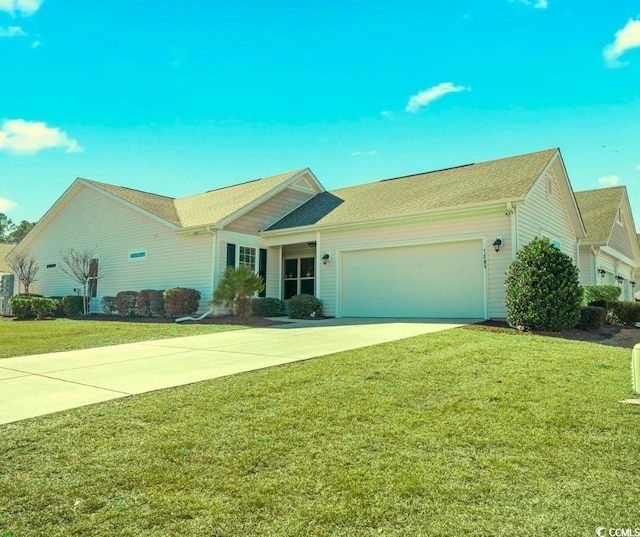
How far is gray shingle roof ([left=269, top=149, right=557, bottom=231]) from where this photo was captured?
12.8 metres

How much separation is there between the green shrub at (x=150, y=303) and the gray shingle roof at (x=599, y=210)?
56.1 feet

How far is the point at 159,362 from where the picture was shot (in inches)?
263

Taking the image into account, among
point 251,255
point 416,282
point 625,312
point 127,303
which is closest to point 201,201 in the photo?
point 251,255

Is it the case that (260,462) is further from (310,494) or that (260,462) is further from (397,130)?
(397,130)

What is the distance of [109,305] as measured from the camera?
1811 centimetres

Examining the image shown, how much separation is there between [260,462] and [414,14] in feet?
41.7

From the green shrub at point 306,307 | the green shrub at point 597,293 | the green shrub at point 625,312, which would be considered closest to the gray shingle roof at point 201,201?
the green shrub at point 306,307

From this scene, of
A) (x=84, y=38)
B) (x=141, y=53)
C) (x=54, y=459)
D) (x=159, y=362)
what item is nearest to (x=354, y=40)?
(x=141, y=53)

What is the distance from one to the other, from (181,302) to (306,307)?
A: 423 cm

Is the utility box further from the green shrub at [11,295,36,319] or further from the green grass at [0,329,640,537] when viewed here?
the green shrub at [11,295,36,319]

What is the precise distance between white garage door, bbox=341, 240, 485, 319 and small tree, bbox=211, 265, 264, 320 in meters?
3.09

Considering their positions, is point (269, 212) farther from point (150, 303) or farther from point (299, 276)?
point (150, 303)

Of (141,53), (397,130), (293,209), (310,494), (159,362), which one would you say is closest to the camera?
(310,494)

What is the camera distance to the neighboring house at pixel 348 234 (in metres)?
12.5
